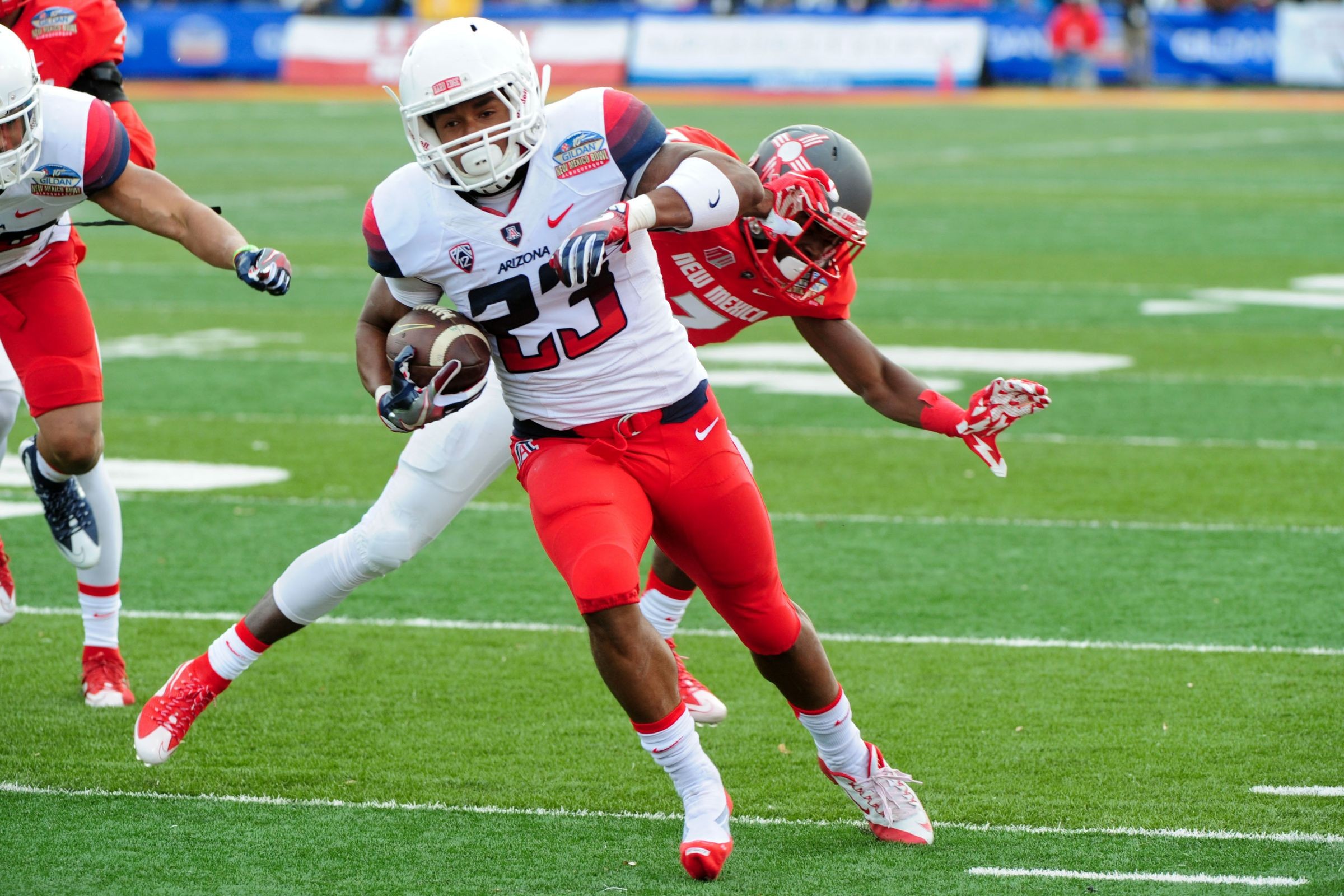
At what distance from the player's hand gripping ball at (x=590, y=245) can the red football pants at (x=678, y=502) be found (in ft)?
1.27

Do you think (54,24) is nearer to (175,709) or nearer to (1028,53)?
(175,709)

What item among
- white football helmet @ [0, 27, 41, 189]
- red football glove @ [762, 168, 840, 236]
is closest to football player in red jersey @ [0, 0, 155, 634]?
white football helmet @ [0, 27, 41, 189]

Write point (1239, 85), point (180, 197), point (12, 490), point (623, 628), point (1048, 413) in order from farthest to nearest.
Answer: point (1239, 85), point (1048, 413), point (12, 490), point (180, 197), point (623, 628)

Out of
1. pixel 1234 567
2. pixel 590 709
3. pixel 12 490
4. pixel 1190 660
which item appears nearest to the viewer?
pixel 590 709

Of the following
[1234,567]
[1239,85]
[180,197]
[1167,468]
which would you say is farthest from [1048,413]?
[1239,85]

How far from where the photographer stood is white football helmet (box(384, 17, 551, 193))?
3982mm

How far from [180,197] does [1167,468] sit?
180 inches

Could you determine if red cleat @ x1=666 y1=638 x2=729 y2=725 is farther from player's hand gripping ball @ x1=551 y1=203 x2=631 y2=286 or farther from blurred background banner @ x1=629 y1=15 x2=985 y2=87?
blurred background banner @ x1=629 y1=15 x2=985 y2=87

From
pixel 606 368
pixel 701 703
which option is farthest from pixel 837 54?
pixel 606 368

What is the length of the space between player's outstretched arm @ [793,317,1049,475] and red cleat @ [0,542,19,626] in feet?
7.94

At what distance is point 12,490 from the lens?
784 cm

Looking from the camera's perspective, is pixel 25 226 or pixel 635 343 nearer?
pixel 635 343

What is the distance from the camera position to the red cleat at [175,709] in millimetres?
4531

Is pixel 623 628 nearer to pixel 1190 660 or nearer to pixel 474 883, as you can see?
pixel 474 883
